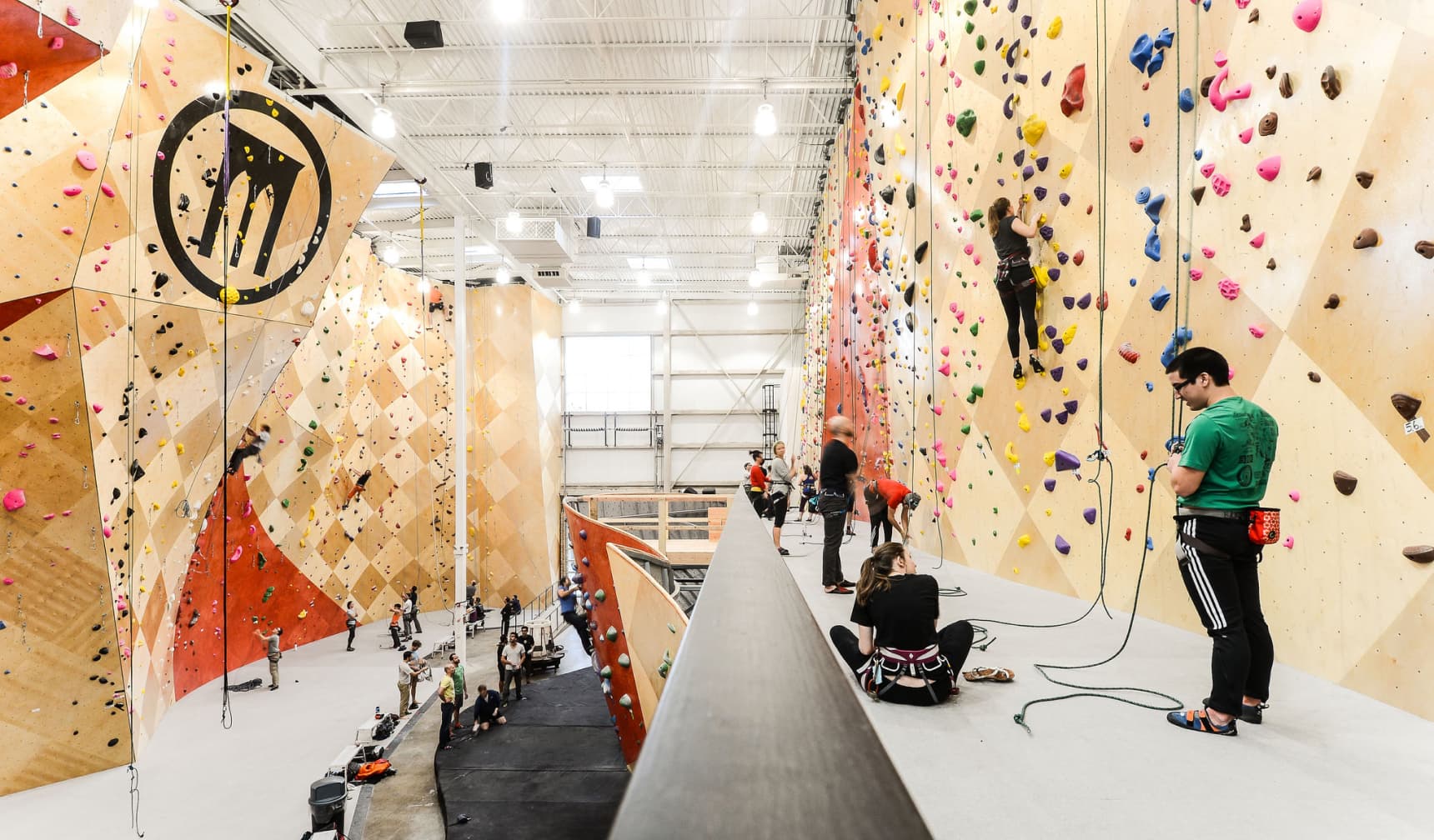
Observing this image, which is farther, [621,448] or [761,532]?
[621,448]

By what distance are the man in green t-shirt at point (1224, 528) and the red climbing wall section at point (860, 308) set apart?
4.85 meters

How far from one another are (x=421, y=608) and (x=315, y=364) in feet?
16.5

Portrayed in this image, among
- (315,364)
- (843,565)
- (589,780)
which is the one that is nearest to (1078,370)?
(843,565)

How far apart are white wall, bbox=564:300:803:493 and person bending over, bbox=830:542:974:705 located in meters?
14.3

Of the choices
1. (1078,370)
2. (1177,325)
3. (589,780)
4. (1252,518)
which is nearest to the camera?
(1252,518)

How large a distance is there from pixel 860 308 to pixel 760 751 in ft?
27.0

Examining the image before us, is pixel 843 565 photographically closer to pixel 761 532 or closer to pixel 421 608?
pixel 761 532

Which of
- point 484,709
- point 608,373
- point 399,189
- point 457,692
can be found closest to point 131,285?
point 457,692

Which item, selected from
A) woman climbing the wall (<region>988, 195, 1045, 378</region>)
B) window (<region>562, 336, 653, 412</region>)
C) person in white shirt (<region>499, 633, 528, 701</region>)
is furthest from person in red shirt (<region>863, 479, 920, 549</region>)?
window (<region>562, 336, 653, 412</region>)

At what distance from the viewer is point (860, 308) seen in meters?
8.28

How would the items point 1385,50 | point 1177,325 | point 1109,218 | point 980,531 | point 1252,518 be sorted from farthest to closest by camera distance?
point 980,531
point 1109,218
point 1177,325
point 1385,50
point 1252,518

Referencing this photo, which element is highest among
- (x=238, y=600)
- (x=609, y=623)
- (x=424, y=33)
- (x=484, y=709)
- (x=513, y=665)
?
(x=424, y=33)

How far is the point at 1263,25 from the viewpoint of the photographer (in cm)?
266

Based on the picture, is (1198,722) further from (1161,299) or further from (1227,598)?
(1161,299)
